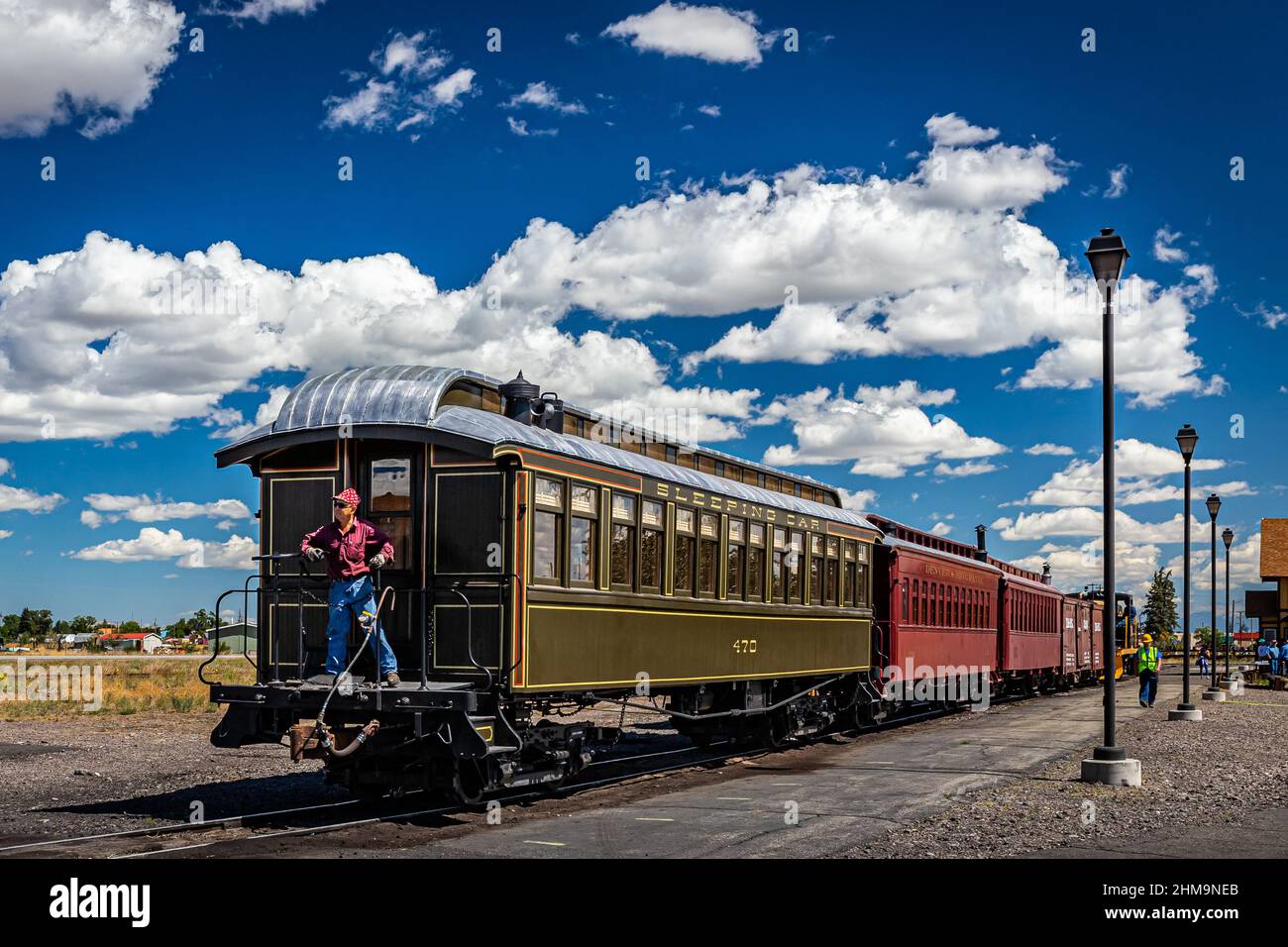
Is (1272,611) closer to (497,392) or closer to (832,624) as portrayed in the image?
(832,624)

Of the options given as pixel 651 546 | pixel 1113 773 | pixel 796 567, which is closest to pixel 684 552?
pixel 651 546

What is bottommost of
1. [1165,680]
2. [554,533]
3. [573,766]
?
[1165,680]

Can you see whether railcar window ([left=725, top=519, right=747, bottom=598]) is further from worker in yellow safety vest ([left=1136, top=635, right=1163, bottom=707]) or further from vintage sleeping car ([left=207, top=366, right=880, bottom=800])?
worker in yellow safety vest ([left=1136, top=635, right=1163, bottom=707])

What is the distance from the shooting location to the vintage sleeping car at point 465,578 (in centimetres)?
1210

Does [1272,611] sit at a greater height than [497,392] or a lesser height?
lesser

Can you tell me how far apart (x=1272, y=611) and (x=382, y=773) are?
309 ft

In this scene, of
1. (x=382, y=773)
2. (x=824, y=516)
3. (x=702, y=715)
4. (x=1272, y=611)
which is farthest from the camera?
(x=1272, y=611)

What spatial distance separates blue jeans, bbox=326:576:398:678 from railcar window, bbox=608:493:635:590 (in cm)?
273

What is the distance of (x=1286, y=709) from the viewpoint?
101 feet

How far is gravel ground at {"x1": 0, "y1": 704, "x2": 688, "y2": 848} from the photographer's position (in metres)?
12.8

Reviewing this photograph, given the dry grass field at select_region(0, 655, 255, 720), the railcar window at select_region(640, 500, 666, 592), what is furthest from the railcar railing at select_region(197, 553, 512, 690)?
the dry grass field at select_region(0, 655, 255, 720)

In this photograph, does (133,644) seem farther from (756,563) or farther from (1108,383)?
(1108,383)

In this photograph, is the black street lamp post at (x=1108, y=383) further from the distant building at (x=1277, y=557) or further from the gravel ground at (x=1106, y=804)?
the distant building at (x=1277, y=557)
